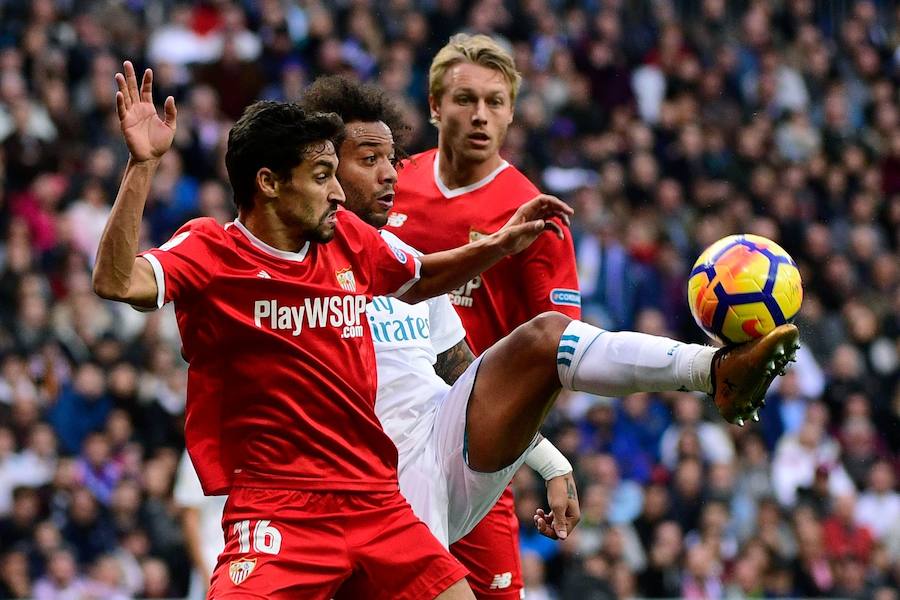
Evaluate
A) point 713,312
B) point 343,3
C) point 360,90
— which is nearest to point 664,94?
point 343,3

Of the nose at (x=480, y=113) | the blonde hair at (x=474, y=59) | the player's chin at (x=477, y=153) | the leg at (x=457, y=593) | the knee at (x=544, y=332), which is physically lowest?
the leg at (x=457, y=593)

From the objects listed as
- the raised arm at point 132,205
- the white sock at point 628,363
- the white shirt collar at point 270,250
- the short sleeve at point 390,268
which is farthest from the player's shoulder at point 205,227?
the white sock at point 628,363

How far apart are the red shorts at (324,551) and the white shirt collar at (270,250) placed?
84 cm

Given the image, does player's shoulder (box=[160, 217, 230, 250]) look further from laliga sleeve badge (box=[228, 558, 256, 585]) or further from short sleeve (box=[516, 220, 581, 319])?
short sleeve (box=[516, 220, 581, 319])

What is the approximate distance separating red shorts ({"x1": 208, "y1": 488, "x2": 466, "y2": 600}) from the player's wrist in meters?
1.22

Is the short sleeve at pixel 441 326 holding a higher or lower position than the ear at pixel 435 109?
lower

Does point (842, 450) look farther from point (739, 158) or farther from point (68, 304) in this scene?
point (68, 304)

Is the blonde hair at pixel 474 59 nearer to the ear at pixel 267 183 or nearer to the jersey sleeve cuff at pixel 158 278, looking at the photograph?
the ear at pixel 267 183

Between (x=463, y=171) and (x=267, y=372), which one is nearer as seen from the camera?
(x=267, y=372)

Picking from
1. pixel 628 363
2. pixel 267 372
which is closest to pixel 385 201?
pixel 267 372

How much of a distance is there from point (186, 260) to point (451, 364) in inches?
72.5

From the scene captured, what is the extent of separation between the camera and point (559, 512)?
6484mm

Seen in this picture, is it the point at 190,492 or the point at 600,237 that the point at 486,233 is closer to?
the point at 190,492

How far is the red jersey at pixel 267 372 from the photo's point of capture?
211 inches
